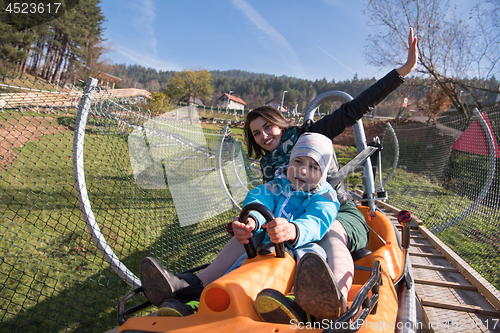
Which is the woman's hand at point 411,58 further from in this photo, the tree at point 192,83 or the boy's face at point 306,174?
the tree at point 192,83

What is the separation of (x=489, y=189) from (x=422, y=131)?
3.81m

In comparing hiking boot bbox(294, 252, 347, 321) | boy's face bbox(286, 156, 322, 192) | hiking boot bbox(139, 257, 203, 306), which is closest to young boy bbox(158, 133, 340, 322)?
boy's face bbox(286, 156, 322, 192)

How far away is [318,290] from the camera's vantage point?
1.13m

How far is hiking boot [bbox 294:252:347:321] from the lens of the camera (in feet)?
3.63

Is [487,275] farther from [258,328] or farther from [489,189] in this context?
[258,328]

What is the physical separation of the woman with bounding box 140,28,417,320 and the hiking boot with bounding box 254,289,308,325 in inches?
0.4

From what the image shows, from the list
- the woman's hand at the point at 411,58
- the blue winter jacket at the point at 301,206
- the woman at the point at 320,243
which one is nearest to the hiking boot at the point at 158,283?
the woman at the point at 320,243

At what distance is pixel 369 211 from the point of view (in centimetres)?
280

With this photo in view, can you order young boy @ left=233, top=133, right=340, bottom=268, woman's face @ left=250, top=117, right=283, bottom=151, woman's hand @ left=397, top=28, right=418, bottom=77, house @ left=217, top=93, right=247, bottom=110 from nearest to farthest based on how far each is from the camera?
young boy @ left=233, top=133, right=340, bottom=268 → woman's hand @ left=397, top=28, right=418, bottom=77 → woman's face @ left=250, top=117, right=283, bottom=151 → house @ left=217, top=93, right=247, bottom=110

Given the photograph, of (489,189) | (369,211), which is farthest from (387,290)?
(489,189)

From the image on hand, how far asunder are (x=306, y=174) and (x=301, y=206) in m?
0.23

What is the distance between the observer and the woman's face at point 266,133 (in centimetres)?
253

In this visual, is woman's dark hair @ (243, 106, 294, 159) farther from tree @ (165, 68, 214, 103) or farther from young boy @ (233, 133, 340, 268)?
tree @ (165, 68, 214, 103)

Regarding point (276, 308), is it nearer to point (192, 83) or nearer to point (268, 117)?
point (268, 117)
